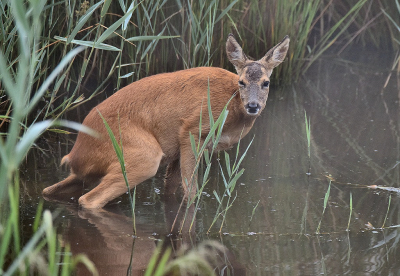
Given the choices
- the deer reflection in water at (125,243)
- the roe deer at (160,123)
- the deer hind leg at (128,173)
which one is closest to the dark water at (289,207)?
the deer reflection in water at (125,243)

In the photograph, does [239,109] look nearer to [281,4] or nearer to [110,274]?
[110,274]

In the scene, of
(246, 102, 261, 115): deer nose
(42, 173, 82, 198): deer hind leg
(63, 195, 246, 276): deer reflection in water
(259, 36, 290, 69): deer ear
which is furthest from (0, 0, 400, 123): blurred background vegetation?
(63, 195, 246, 276): deer reflection in water

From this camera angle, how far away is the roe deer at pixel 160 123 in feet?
15.2

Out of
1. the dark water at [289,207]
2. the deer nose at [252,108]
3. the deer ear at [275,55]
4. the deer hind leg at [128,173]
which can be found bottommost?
the dark water at [289,207]

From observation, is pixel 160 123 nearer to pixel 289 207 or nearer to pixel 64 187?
pixel 64 187

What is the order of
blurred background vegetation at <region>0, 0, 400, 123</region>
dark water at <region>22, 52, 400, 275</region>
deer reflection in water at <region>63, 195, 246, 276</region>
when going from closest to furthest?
deer reflection in water at <region>63, 195, 246, 276</region>, dark water at <region>22, 52, 400, 275</region>, blurred background vegetation at <region>0, 0, 400, 123</region>

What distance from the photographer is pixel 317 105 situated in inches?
296

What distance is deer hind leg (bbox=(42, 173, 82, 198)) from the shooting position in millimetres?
4699

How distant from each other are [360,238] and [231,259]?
900 millimetres

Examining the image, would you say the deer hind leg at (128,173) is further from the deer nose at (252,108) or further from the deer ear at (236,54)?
the deer ear at (236,54)

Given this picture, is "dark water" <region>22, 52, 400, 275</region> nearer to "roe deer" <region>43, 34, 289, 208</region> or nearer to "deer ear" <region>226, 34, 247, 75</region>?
"roe deer" <region>43, 34, 289, 208</region>

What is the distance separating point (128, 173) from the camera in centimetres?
458

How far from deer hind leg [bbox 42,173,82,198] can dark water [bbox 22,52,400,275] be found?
3.7 inches

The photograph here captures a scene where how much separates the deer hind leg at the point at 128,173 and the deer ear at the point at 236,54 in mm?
A: 998
